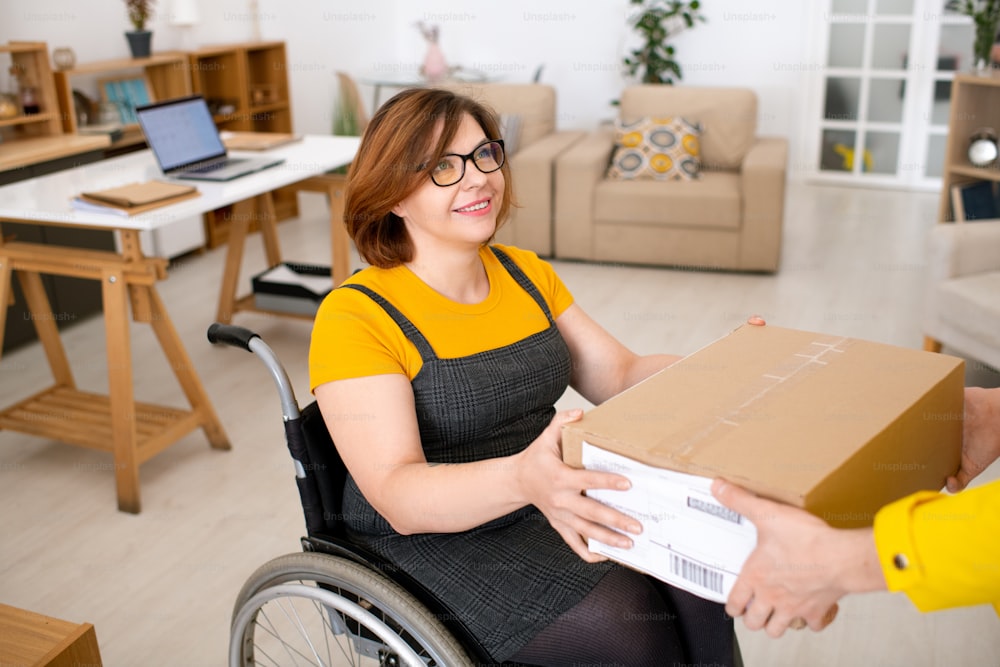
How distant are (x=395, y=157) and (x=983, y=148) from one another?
318 cm

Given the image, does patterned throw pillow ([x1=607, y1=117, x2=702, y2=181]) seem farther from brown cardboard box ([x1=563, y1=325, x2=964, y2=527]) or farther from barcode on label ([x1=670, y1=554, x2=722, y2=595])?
barcode on label ([x1=670, y1=554, x2=722, y2=595])

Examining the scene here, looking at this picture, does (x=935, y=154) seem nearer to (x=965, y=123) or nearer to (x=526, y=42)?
(x=965, y=123)

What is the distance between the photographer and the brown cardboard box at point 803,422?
934 millimetres

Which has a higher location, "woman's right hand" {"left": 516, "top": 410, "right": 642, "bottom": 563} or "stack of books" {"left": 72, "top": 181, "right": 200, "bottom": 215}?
"stack of books" {"left": 72, "top": 181, "right": 200, "bottom": 215}

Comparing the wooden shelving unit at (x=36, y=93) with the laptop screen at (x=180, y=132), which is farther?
the wooden shelving unit at (x=36, y=93)

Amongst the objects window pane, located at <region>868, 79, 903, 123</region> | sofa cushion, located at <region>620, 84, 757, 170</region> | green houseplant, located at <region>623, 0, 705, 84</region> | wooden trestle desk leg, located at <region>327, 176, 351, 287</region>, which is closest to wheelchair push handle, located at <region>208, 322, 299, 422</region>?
wooden trestle desk leg, located at <region>327, 176, 351, 287</region>

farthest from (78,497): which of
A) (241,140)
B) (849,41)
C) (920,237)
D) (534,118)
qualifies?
(849,41)

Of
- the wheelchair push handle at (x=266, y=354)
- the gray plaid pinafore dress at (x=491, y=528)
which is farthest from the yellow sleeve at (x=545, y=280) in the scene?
the wheelchair push handle at (x=266, y=354)

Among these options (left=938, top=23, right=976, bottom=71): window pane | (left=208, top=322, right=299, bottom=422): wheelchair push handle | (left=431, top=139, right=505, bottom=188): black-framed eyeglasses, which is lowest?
(left=208, top=322, right=299, bottom=422): wheelchair push handle

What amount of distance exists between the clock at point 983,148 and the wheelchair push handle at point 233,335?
3305 millimetres

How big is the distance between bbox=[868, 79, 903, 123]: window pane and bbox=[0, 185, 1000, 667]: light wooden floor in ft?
4.40

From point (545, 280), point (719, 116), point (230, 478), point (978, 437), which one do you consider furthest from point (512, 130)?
point (978, 437)

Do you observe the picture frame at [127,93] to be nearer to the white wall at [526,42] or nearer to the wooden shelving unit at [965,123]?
the white wall at [526,42]

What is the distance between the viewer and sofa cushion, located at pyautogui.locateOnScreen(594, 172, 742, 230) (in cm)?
428
